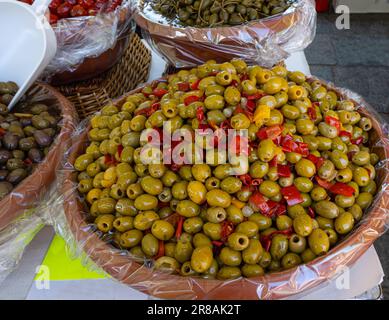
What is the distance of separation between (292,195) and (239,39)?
535 millimetres

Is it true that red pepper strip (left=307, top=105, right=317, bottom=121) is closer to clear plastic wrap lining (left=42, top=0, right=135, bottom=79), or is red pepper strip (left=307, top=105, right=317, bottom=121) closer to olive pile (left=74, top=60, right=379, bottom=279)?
olive pile (left=74, top=60, right=379, bottom=279)

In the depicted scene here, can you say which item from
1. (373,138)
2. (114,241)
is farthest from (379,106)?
(114,241)

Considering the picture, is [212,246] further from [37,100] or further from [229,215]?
[37,100]

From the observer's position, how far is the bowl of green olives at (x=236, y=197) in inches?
26.1

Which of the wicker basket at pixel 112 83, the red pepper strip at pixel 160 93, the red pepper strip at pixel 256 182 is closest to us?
the red pepper strip at pixel 256 182

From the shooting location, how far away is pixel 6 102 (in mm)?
1061

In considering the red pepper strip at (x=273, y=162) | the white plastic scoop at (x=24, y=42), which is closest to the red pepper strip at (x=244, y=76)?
the red pepper strip at (x=273, y=162)

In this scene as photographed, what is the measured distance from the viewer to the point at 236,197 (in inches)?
28.9

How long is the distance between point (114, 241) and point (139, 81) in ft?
2.63

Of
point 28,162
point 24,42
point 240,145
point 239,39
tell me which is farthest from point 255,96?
point 24,42

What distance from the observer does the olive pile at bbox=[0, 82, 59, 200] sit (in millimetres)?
874

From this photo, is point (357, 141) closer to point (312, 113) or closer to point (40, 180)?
point (312, 113)

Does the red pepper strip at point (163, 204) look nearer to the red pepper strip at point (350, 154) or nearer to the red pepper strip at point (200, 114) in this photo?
the red pepper strip at point (200, 114)

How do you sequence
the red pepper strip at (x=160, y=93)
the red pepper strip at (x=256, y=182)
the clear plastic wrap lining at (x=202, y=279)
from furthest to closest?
1. the red pepper strip at (x=160, y=93)
2. the red pepper strip at (x=256, y=182)
3. the clear plastic wrap lining at (x=202, y=279)
